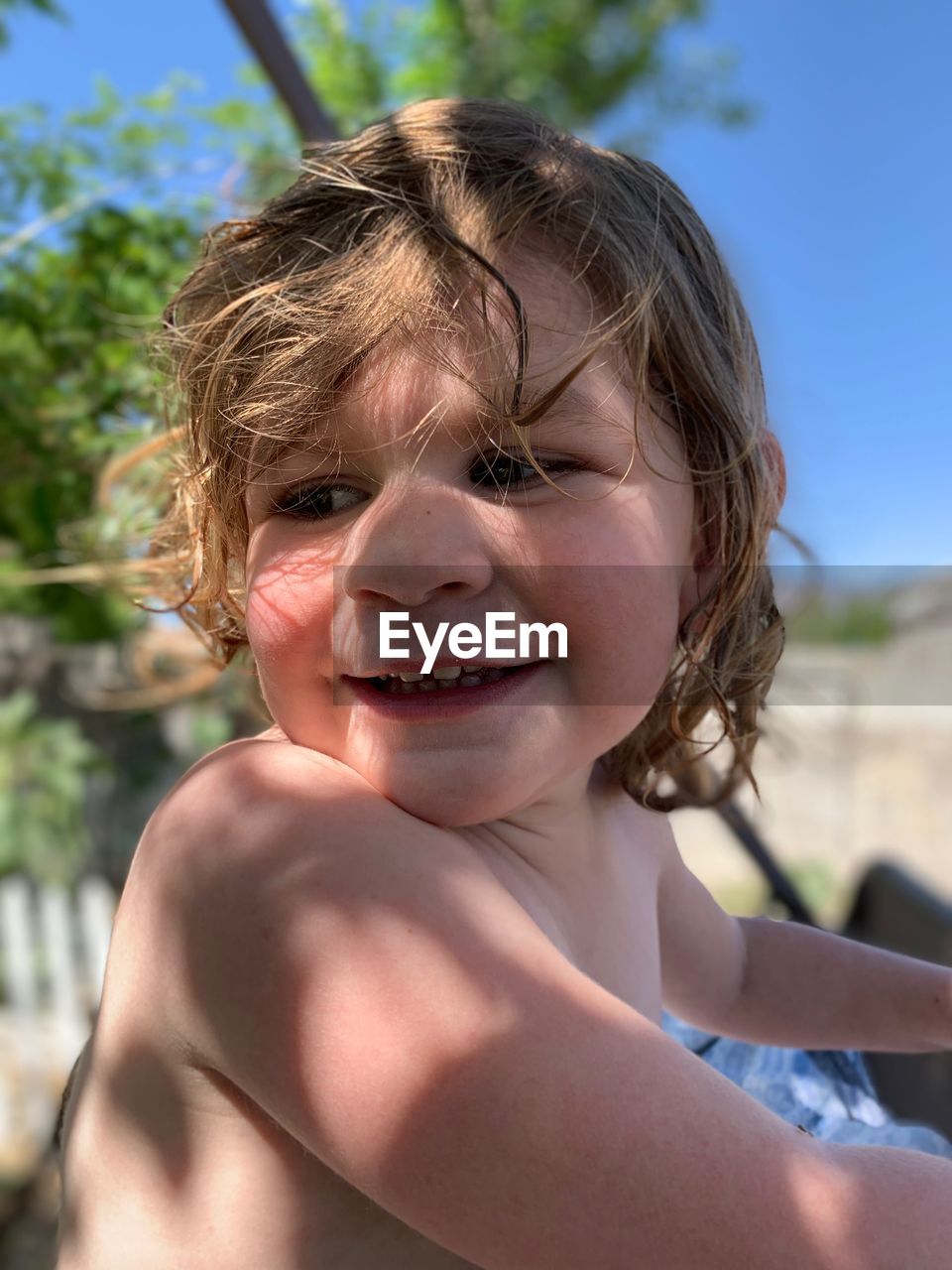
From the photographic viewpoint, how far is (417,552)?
882mm

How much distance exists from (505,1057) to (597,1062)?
0.06 m

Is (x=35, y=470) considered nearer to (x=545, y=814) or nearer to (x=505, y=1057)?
(x=545, y=814)

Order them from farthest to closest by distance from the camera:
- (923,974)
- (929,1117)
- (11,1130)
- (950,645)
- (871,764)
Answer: (871,764) → (950,645) → (11,1130) → (929,1117) → (923,974)

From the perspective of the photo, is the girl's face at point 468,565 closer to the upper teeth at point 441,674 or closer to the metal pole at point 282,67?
the upper teeth at point 441,674

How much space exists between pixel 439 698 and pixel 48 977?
3.71 meters

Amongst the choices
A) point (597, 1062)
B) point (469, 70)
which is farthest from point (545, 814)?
point (469, 70)

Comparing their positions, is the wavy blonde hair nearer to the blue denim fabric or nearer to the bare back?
the bare back

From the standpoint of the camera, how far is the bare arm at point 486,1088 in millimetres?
702

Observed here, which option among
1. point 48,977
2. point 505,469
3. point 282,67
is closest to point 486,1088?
point 505,469

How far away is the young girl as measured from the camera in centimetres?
A: 72

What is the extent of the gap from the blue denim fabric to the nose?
69 centimetres

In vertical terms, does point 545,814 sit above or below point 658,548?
below

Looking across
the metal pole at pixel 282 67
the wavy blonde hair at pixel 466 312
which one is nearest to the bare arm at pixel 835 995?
the wavy blonde hair at pixel 466 312

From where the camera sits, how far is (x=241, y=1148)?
918mm
